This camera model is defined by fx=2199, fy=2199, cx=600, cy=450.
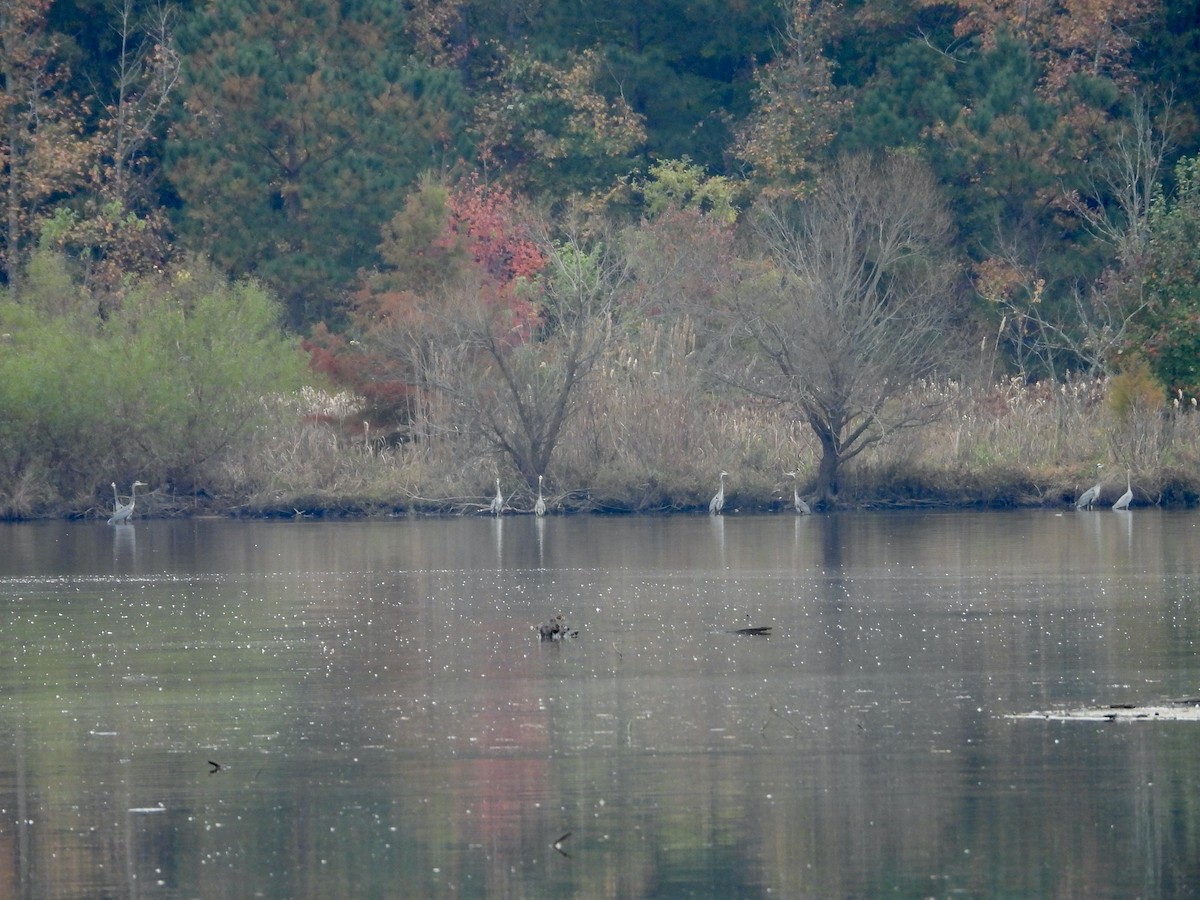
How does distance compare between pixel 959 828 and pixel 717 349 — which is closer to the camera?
pixel 959 828

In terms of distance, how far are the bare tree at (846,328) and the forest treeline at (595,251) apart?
0.09 metres

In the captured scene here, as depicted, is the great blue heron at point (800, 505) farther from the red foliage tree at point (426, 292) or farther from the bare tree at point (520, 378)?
the red foliage tree at point (426, 292)

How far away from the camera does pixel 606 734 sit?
1246 cm

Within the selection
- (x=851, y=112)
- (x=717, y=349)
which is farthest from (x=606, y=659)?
(x=851, y=112)

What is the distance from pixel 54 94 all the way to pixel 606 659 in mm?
39396

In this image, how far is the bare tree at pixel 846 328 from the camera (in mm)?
36844

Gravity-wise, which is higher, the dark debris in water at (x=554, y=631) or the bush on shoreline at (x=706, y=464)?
the bush on shoreline at (x=706, y=464)

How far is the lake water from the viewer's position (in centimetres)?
927

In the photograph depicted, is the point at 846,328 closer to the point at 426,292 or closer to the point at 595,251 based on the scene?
the point at 595,251

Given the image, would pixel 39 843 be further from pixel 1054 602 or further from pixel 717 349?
pixel 717 349

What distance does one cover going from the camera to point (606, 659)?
630 inches

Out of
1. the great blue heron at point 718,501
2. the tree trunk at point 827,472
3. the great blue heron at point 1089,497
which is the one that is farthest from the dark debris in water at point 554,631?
the great blue heron at point 1089,497

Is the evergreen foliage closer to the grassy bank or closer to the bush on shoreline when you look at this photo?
the bush on shoreline

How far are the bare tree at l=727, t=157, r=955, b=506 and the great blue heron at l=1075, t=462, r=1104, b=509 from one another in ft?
9.23
